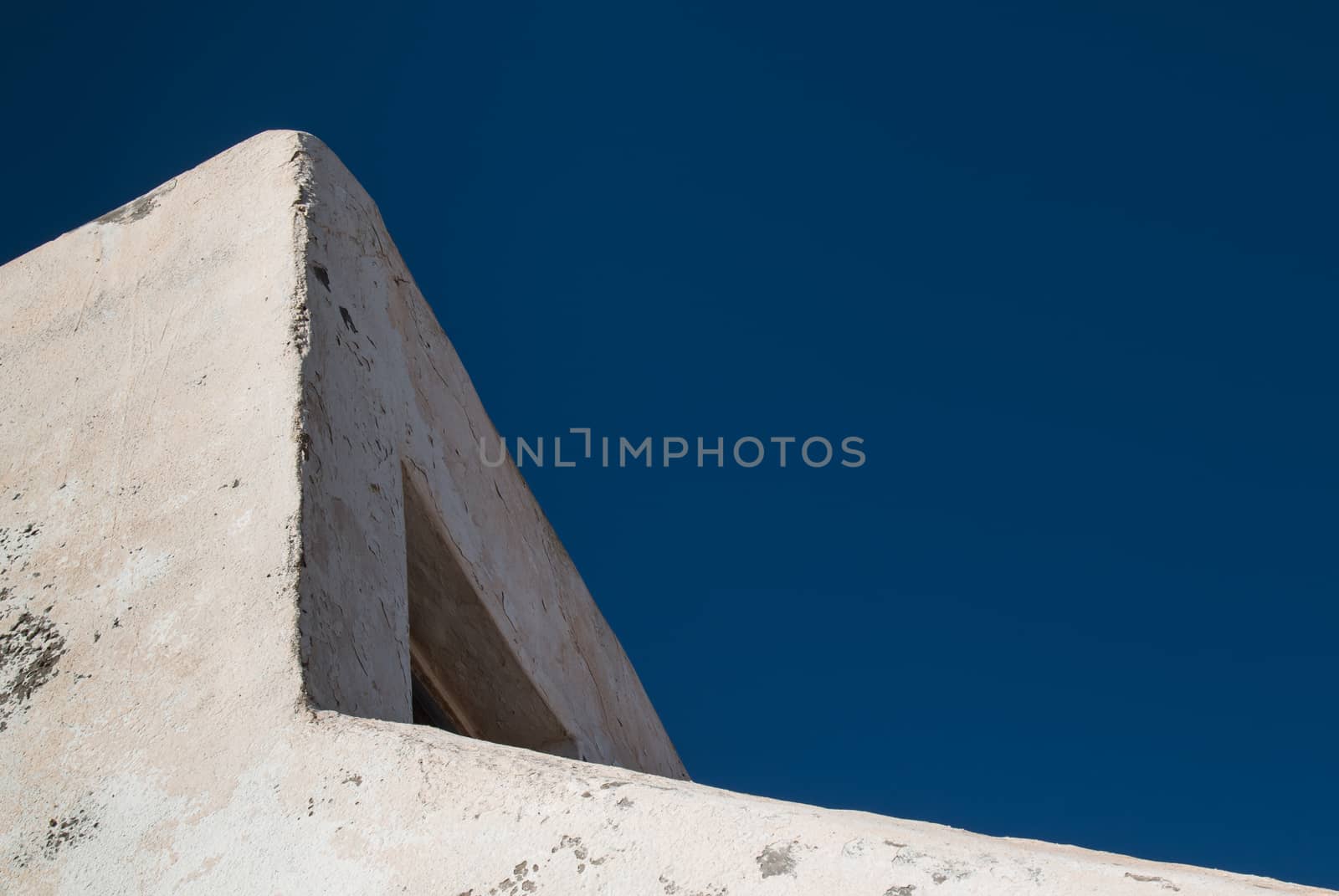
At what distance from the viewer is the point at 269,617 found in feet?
5.48

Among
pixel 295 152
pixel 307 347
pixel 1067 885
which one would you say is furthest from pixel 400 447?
pixel 1067 885

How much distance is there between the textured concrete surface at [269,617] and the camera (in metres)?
1.35

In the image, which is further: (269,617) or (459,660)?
(459,660)

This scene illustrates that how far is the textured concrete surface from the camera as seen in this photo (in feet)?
4.43

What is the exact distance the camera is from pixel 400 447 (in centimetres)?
236

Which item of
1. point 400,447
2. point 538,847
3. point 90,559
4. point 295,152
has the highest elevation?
point 295,152

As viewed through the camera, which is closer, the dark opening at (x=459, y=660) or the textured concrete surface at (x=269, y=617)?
the textured concrete surface at (x=269, y=617)

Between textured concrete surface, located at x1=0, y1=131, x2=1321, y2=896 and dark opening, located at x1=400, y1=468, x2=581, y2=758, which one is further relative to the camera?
dark opening, located at x1=400, y1=468, x2=581, y2=758

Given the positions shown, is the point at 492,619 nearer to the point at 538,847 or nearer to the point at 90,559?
the point at 90,559

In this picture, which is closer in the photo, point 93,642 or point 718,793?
point 718,793

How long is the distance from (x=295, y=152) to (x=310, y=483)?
830 millimetres

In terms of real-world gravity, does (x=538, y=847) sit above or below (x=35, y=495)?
below

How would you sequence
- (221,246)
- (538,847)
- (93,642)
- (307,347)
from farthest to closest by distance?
(221,246)
(307,347)
(93,642)
(538,847)

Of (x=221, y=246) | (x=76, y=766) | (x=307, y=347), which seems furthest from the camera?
(x=221, y=246)
